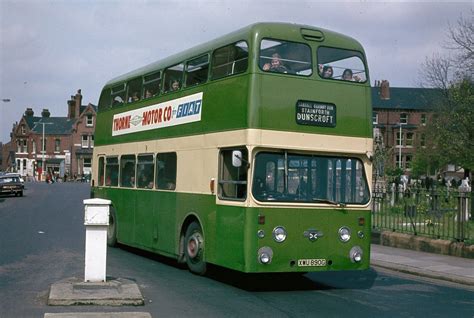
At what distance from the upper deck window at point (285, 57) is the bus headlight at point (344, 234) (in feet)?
8.52

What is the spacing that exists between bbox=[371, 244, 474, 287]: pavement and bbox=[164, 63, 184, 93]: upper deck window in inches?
235

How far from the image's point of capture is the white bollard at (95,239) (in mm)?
10656

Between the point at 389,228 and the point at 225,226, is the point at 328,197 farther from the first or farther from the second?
the point at 389,228

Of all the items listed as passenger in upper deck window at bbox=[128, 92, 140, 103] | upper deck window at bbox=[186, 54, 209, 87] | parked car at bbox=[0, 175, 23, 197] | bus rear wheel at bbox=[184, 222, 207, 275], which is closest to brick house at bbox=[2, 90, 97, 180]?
parked car at bbox=[0, 175, 23, 197]

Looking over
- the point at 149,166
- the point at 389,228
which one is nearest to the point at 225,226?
the point at 149,166

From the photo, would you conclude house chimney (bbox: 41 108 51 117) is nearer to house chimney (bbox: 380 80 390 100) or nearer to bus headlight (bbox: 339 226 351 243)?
house chimney (bbox: 380 80 390 100)

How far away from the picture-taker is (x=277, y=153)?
11.0 m

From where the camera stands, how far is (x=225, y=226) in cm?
1141

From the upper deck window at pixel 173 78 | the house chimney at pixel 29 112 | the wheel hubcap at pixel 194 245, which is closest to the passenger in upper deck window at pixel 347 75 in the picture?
the upper deck window at pixel 173 78

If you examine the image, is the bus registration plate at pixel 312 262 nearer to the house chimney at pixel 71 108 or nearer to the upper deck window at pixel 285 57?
the upper deck window at pixel 285 57

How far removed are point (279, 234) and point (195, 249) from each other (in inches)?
88.2

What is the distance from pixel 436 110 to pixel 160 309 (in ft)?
154

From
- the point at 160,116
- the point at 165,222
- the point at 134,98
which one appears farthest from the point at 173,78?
the point at 165,222

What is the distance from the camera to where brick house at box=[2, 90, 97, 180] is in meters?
103
